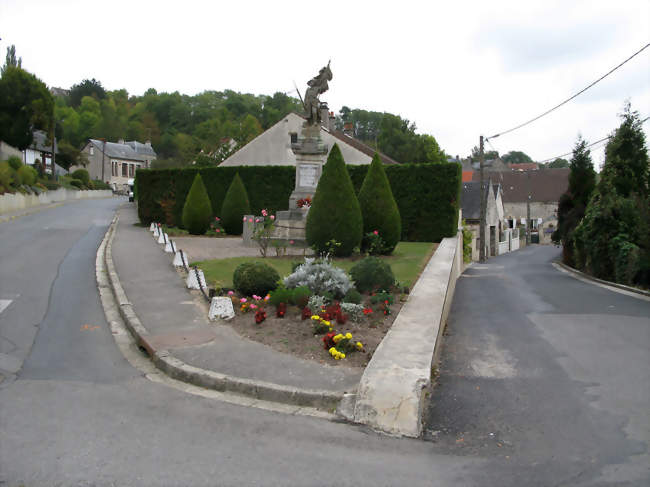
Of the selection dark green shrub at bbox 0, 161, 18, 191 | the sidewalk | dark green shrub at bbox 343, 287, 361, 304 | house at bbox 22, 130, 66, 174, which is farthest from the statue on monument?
house at bbox 22, 130, 66, 174

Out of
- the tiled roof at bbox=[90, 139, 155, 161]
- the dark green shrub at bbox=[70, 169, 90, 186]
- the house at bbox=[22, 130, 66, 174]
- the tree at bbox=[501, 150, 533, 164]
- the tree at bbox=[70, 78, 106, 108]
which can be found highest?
the tree at bbox=[70, 78, 106, 108]

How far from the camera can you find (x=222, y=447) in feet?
13.6

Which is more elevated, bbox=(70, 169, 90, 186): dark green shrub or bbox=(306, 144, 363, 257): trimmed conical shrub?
bbox=(70, 169, 90, 186): dark green shrub

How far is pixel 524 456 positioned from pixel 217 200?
2466cm

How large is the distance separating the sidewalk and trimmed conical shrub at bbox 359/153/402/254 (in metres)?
6.68

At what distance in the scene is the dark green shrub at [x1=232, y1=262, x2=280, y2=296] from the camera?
29.6ft

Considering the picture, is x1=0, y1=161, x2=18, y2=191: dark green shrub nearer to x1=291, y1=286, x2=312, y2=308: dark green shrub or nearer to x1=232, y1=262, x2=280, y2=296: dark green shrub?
x1=232, y1=262, x2=280, y2=296: dark green shrub

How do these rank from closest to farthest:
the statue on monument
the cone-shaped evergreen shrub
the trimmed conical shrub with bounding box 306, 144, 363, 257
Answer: the trimmed conical shrub with bounding box 306, 144, 363, 257 → the statue on monument → the cone-shaped evergreen shrub

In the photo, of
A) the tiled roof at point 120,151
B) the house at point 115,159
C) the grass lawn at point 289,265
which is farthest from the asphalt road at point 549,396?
the tiled roof at point 120,151

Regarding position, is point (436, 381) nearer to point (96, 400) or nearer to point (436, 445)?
point (436, 445)

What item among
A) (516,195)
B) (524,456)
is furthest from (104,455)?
(516,195)

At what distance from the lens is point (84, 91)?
359 ft

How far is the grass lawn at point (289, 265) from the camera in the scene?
1101 cm

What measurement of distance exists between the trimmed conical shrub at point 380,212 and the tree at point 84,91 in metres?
107
